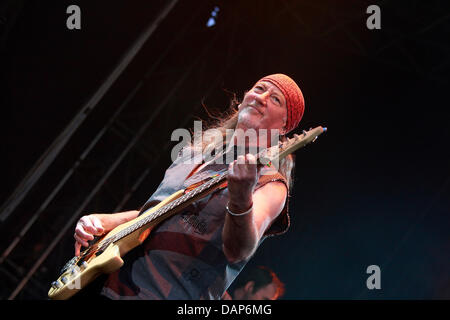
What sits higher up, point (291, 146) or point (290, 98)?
point (290, 98)

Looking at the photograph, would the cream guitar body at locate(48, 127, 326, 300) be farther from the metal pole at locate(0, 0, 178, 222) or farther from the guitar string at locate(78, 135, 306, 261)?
the metal pole at locate(0, 0, 178, 222)

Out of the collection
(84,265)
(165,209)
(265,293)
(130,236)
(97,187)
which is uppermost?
(97,187)

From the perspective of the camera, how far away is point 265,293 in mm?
6098

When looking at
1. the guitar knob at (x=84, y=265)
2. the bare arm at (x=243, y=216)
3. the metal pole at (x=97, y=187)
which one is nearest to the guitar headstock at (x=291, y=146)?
the bare arm at (x=243, y=216)

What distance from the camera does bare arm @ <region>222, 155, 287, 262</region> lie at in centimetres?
170

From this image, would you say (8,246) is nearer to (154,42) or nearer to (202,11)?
(154,42)

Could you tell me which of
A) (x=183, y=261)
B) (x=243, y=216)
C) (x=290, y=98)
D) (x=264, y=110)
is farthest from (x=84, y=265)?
(x=290, y=98)

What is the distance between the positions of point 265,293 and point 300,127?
241 cm

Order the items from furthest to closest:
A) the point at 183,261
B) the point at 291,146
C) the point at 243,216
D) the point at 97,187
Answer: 1. the point at 97,187
2. the point at 183,261
3. the point at 291,146
4. the point at 243,216

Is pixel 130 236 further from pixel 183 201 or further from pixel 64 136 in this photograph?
pixel 64 136

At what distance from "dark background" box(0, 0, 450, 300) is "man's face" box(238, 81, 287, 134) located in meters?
2.84

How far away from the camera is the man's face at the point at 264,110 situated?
2.47 metres

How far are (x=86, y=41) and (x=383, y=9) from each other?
11.6 ft

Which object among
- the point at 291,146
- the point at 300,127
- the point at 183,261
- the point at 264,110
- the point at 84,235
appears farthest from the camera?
the point at 300,127
